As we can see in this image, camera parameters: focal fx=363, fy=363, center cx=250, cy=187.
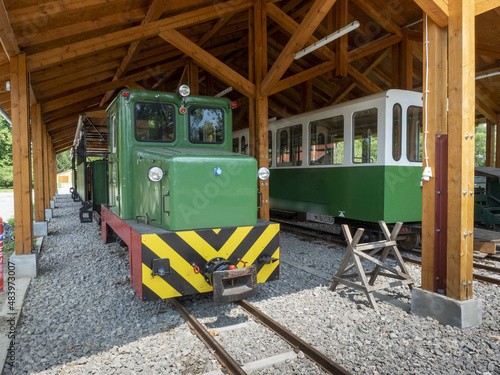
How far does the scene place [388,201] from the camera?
618cm

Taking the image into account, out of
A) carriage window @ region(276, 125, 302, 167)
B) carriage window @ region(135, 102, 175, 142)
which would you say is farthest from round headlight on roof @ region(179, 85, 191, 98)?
carriage window @ region(276, 125, 302, 167)

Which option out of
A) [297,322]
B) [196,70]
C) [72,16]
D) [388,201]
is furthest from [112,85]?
[297,322]

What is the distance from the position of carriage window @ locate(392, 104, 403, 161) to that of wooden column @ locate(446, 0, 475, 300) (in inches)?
103

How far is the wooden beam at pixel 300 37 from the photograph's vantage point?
586 centimetres

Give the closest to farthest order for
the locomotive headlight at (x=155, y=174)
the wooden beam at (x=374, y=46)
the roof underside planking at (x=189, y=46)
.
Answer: the locomotive headlight at (x=155, y=174)
the roof underside planking at (x=189, y=46)
the wooden beam at (x=374, y=46)

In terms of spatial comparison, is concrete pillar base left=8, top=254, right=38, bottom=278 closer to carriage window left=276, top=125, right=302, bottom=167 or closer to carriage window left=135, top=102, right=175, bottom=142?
carriage window left=135, top=102, right=175, bottom=142

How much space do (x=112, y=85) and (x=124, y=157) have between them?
229 inches

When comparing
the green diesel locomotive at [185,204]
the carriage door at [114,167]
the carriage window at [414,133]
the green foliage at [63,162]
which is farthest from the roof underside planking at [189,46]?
the green foliage at [63,162]

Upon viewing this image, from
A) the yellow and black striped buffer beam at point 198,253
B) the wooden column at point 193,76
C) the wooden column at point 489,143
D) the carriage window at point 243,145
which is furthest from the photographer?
the wooden column at point 489,143

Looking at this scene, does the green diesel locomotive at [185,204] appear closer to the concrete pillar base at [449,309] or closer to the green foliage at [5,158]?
the concrete pillar base at [449,309]

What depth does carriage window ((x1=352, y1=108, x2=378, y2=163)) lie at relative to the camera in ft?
20.9

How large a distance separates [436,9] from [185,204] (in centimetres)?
311

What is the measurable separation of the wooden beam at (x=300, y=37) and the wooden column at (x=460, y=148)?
2.65 metres

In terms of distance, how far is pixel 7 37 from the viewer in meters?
4.58
